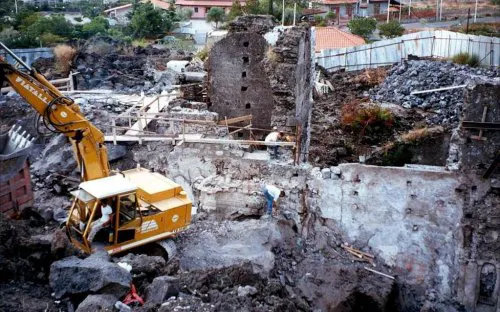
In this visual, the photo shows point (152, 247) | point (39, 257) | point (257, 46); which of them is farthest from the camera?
point (257, 46)

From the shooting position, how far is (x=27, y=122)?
16.7m

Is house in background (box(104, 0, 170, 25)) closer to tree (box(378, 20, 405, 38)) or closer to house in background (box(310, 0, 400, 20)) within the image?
house in background (box(310, 0, 400, 20))

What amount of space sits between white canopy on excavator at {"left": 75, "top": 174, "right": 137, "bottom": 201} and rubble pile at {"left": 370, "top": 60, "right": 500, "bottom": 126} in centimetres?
1118

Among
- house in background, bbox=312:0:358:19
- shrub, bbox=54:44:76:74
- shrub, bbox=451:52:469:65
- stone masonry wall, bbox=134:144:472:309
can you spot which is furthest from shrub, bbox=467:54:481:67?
house in background, bbox=312:0:358:19

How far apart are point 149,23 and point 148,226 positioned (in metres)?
30.6

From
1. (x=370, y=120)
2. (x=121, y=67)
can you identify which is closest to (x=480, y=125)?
(x=370, y=120)

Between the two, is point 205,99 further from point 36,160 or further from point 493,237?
point 493,237

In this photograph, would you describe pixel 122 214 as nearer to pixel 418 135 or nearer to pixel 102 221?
pixel 102 221

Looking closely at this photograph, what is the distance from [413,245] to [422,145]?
5.95m

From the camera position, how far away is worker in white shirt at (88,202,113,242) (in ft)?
28.9

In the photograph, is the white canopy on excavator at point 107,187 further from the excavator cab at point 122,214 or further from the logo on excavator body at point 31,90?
the logo on excavator body at point 31,90

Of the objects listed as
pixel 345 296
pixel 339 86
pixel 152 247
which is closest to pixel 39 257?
pixel 152 247

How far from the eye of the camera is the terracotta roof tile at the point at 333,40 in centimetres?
2581

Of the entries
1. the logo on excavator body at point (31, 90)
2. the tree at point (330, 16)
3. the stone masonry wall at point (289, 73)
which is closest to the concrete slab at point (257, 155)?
the stone masonry wall at point (289, 73)
